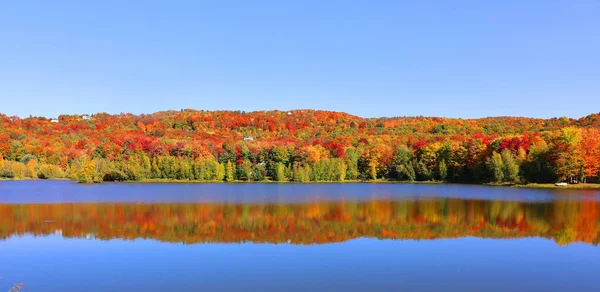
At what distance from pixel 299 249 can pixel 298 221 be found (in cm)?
716

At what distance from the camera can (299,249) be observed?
17750mm

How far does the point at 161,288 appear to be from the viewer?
12.7 meters

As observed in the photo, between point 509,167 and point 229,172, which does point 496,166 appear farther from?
point 229,172

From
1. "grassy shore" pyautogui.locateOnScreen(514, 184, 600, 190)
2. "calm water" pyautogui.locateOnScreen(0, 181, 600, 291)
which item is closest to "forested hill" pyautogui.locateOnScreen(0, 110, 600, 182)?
"grassy shore" pyautogui.locateOnScreen(514, 184, 600, 190)

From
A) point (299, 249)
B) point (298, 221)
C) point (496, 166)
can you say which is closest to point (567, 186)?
point (496, 166)

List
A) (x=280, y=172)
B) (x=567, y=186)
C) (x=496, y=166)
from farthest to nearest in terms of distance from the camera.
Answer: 1. (x=280, y=172)
2. (x=496, y=166)
3. (x=567, y=186)

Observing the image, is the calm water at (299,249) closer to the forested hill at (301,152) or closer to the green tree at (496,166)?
the forested hill at (301,152)

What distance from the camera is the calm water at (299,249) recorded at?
13.4 meters

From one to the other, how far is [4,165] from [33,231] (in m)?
75.0

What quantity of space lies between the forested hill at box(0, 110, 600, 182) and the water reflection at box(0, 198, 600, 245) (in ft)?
95.5

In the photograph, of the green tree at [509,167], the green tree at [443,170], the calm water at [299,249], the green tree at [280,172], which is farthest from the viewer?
the green tree at [280,172]

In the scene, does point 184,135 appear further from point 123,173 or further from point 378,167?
point 378,167

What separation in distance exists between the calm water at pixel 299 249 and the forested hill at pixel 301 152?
33928mm

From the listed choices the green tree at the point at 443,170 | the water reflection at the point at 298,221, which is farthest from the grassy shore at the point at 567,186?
the water reflection at the point at 298,221
